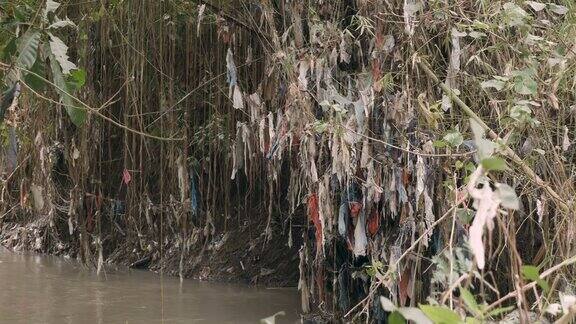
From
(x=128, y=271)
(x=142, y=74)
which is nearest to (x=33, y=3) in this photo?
(x=142, y=74)

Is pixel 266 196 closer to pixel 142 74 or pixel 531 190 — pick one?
pixel 142 74

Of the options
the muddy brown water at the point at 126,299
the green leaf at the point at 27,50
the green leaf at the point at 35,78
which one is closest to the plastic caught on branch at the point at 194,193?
the muddy brown water at the point at 126,299

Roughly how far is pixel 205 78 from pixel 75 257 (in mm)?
3413

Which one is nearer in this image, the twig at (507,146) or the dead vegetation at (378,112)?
the twig at (507,146)

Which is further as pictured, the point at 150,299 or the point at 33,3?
the point at 150,299

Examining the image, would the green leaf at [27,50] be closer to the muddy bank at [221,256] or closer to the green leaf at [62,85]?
the green leaf at [62,85]

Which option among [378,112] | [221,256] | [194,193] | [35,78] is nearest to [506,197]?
[35,78]

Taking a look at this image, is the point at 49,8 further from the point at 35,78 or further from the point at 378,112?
the point at 378,112

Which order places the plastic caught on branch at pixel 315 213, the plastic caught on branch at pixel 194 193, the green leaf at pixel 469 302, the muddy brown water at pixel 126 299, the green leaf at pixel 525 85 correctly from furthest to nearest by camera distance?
1. the plastic caught on branch at pixel 194 193
2. the muddy brown water at pixel 126 299
3. the plastic caught on branch at pixel 315 213
4. the green leaf at pixel 525 85
5. the green leaf at pixel 469 302

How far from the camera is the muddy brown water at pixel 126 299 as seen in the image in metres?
6.23

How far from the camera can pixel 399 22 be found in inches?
181

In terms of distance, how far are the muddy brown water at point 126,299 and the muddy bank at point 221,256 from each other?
200 millimetres

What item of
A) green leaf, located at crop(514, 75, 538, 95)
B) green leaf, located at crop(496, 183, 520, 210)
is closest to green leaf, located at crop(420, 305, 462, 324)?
green leaf, located at crop(496, 183, 520, 210)

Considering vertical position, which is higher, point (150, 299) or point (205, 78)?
point (205, 78)
